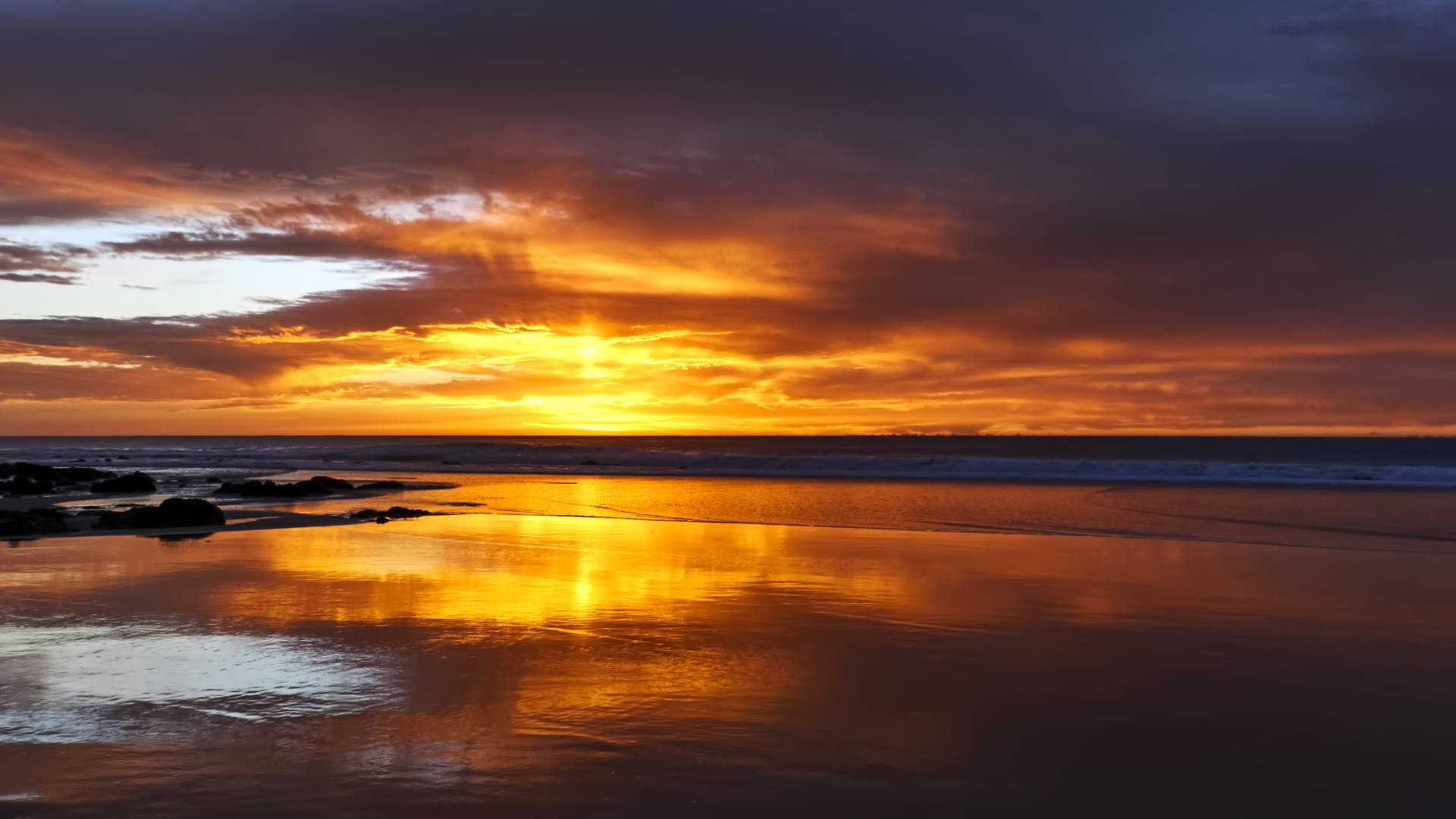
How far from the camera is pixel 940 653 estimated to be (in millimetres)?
8508

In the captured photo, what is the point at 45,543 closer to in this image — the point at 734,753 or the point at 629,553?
the point at 629,553

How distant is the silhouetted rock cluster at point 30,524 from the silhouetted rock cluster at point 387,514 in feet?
17.0

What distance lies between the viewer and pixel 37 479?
31875 millimetres

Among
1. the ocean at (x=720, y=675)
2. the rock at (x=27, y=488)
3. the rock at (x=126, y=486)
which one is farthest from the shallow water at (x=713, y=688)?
the rock at (x=27, y=488)

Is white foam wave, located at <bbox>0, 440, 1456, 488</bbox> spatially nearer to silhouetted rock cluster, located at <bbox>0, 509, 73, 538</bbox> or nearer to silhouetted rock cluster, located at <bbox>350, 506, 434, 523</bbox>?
silhouetted rock cluster, located at <bbox>350, 506, 434, 523</bbox>

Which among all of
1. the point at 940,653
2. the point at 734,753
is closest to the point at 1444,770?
the point at 940,653

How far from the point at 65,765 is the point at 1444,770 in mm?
8246

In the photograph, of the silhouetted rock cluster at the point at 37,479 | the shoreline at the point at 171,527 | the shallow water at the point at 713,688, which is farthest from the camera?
the silhouetted rock cluster at the point at 37,479

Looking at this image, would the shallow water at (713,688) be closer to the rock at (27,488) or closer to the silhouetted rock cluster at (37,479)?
the rock at (27,488)

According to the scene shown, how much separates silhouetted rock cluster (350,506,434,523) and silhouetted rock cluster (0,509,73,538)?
517cm

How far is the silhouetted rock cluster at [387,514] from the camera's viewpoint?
19906 mm

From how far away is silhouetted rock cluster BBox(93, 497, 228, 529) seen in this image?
17.6 m

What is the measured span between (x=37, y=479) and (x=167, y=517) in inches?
749

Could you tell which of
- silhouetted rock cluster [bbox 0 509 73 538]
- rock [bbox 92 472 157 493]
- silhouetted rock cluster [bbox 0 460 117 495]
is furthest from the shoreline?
silhouetted rock cluster [bbox 0 460 117 495]
